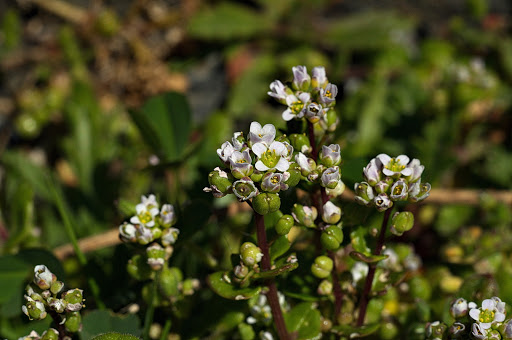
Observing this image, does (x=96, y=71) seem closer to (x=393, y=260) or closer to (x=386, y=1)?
(x=386, y=1)

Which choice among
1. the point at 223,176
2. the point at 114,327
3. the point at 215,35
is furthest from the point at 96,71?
the point at 223,176

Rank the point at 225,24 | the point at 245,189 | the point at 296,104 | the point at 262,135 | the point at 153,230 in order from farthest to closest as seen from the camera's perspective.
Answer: the point at 225,24
the point at 153,230
the point at 296,104
the point at 262,135
the point at 245,189

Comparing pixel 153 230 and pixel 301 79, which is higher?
pixel 301 79

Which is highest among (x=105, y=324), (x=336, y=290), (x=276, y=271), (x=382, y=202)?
(x=382, y=202)

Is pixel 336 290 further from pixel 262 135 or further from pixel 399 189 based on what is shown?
pixel 262 135

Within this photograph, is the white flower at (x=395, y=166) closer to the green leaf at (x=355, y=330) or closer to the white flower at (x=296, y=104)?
the white flower at (x=296, y=104)

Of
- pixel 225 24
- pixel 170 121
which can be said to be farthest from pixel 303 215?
pixel 225 24

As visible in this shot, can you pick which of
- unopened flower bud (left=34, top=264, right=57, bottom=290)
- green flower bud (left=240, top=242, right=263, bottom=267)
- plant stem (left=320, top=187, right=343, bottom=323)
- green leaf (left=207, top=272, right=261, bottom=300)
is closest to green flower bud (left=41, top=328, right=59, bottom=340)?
unopened flower bud (left=34, top=264, right=57, bottom=290)
